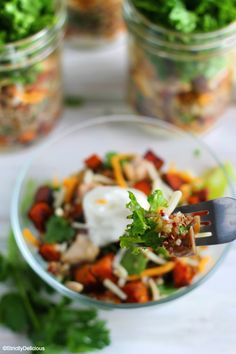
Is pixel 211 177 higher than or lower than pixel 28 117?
lower

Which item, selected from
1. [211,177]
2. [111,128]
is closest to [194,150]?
[211,177]

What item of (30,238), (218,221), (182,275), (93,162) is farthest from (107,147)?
(218,221)

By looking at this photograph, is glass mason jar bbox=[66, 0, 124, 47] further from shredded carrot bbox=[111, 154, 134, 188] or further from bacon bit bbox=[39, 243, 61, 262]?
bacon bit bbox=[39, 243, 61, 262]

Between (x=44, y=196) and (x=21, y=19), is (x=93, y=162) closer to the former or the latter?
(x=44, y=196)

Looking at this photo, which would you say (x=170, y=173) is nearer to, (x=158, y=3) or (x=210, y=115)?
(x=210, y=115)

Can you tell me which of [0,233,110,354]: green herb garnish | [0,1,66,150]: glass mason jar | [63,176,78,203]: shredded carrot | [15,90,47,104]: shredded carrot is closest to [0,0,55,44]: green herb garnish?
[0,1,66,150]: glass mason jar
